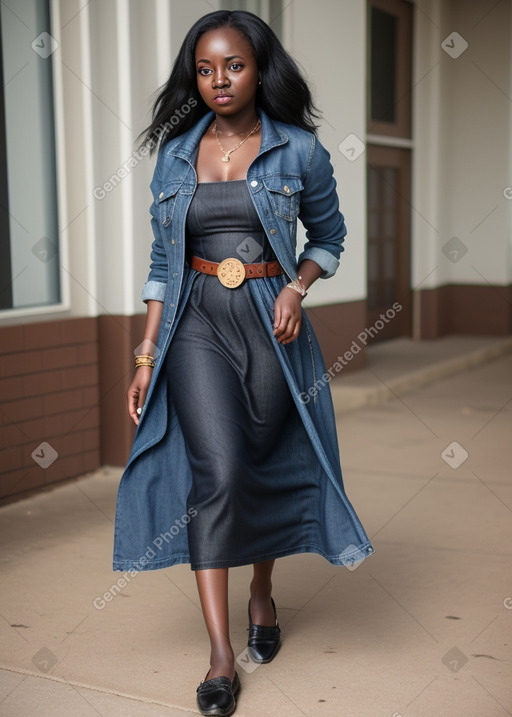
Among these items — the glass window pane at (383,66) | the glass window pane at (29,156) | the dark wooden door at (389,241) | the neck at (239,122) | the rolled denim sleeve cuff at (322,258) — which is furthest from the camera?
the dark wooden door at (389,241)

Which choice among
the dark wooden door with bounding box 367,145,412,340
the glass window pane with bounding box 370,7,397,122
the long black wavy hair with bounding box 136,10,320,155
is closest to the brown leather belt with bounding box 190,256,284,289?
the long black wavy hair with bounding box 136,10,320,155

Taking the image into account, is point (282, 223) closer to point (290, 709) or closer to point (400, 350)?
point (290, 709)

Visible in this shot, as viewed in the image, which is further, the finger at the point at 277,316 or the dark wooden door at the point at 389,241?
the dark wooden door at the point at 389,241

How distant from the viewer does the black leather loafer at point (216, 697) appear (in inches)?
103

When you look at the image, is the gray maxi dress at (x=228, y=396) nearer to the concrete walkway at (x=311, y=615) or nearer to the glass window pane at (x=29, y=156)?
the concrete walkway at (x=311, y=615)

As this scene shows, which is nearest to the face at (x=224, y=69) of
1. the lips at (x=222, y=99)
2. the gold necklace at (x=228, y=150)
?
the lips at (x=222, y=99)

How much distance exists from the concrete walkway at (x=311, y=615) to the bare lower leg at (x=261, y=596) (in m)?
0.12

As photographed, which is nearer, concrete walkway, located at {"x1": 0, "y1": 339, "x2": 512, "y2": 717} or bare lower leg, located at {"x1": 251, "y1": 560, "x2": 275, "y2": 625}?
concrete walkway, located at {"x1": 0, "y1": 339, "x2": 512, "y2": 717}

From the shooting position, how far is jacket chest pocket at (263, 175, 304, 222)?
2773 mm

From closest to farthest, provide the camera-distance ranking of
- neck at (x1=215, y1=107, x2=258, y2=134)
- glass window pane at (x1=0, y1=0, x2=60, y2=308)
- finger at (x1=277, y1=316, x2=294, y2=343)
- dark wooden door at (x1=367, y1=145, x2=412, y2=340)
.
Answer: finger at (x1=277, y1=316, x2=294, y2=343), neck at (x1=215, y1=107, x2=258, y2=134), glass window pane at (x1=0, y1=0, x2=60, y2=308), dark wooden door at (x1=367, y1=145, x2=412, y2=340)

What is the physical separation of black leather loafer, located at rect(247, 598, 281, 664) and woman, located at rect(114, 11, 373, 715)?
0.01 metres

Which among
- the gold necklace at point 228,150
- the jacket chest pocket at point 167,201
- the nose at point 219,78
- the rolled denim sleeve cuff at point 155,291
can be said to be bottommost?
the rolled denim sleeve cuff at point 155,291

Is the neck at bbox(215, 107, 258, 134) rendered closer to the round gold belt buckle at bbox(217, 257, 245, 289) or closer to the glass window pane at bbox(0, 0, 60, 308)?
the round gold belt buckle at bbox(217, 257, 245, 289)

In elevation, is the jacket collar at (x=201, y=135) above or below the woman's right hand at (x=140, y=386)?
above
